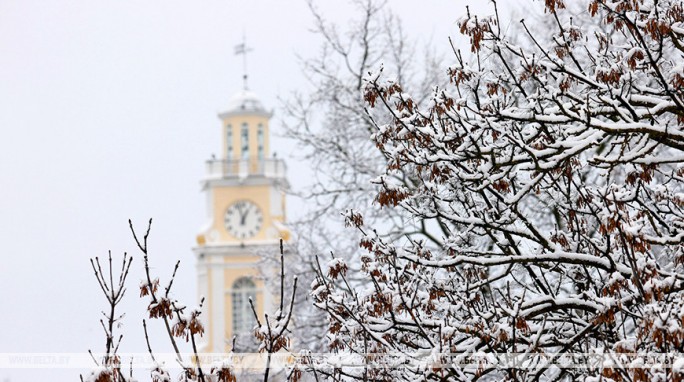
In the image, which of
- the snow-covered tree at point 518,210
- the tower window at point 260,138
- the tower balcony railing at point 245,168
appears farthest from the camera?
the tower window at point 260,138

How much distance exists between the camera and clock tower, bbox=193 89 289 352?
65.9 m

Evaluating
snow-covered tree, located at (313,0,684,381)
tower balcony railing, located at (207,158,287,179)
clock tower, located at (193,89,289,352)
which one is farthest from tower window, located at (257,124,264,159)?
snow-covered tree, located at (313,0,684,381)

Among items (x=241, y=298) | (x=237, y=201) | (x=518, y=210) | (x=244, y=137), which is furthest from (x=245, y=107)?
(x=518, y=210)

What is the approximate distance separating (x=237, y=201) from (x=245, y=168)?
1841 millimetres

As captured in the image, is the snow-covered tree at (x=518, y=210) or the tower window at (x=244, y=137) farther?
the tower window at (x=244, y=137)

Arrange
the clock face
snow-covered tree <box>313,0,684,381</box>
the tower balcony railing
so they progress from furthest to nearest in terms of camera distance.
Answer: the tower balcony railing → the clock face → snow-covered tree <box>313,0,684,381</box>

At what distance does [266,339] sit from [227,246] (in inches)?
2368

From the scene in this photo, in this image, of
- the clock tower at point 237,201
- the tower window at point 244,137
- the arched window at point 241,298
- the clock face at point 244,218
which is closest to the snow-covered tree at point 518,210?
the arched window at point 241,298

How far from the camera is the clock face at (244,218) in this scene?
68.1m

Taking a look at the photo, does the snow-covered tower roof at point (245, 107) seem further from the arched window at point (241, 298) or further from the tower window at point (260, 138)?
the arched window at point (241, 298)

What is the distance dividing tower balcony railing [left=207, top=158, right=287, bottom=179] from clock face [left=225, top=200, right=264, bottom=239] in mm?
1622

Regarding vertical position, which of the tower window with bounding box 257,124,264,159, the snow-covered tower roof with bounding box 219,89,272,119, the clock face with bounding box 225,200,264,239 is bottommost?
the clock face with bounding box 225,200,264,239

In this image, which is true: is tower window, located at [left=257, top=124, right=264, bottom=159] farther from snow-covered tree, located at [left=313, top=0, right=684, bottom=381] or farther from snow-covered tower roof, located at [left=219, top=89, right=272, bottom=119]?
snow-covered tree, located at [left=313, top=0, right=684, bottom=381]

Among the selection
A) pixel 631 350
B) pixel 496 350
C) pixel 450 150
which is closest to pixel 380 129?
pixel 450 150
